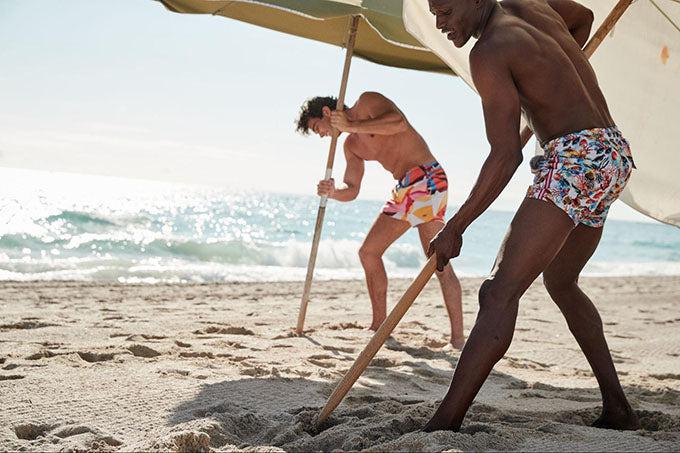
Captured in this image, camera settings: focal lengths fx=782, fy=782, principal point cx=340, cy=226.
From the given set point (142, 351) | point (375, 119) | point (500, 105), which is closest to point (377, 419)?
point (500, 105)

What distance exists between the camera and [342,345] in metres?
5.20

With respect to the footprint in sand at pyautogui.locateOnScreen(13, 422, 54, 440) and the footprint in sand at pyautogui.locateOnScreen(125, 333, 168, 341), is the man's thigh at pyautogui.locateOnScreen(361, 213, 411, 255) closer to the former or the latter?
the footprint in sand at pyautogui.locateOnScreen(125, 333, 168, 341)

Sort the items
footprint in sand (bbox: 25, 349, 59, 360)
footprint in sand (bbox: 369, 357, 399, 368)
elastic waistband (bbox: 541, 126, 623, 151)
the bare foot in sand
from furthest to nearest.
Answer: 1. footprint in sand (bbox: 369, 357, 399, 368)
2. footprint in sand (bbox: 25, 349, 59, 360)
3. the bare foot in sand
4. elastic waistband (bbox: 541, 126, 623, 151)

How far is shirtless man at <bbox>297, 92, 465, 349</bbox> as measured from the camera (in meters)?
5.26

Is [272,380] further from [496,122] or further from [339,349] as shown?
[496,122]

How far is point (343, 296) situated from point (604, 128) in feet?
21.4

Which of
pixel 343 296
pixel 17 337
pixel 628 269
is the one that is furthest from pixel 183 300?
pixel 628 269

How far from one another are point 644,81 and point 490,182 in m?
2.14

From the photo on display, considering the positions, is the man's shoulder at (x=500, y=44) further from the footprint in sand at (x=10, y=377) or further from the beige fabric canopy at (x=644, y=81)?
the footprint in sand at (x=10, y=377)

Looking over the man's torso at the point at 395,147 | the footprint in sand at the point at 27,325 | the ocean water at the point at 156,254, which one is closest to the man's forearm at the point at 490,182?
the man's torso at the point at 395,147

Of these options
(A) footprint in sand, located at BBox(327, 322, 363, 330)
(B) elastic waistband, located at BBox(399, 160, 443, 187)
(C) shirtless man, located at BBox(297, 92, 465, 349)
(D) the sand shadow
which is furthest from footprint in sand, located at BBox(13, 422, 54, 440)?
(A) footprint in sand, located at BBox(327, 322, 363, 330)

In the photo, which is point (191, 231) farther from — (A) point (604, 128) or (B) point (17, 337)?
(A) point (604, 128)

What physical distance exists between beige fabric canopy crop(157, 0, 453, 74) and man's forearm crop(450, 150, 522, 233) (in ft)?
8.14

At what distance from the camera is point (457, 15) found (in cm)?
265
